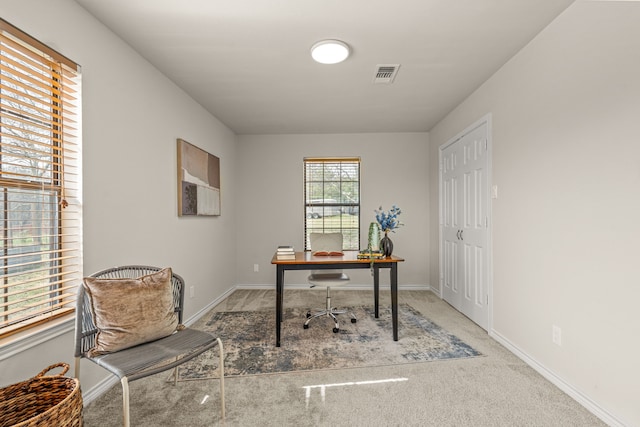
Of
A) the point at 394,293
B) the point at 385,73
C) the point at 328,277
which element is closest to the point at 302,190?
the point at 328,277

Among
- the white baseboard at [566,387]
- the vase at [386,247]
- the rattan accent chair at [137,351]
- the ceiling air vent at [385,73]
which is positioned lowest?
A: the white baseboard at [566,387]

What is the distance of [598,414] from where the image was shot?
1765mm

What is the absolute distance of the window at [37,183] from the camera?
1.52 m

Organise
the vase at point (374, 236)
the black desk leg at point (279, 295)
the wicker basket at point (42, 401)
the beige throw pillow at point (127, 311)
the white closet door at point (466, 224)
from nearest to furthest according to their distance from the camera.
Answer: the wicker basket at point (42, 401) → the beige throw pillow at point (127, 311) → the black desk leg at point (279, 295) → the vase at point (374, 236) → the white closet door at point (466, 224)

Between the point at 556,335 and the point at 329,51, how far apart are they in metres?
2.62

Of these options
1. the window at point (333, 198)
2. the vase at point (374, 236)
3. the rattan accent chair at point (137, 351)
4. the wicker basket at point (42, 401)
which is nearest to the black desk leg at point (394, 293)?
the vase at point (374, 236)

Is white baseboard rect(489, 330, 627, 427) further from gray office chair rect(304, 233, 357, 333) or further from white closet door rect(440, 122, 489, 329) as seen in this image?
gray office chair rect(304, 233, 357, 333)

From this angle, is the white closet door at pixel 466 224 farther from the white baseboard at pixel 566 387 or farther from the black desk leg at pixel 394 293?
the black desk leg at pixel 394 293

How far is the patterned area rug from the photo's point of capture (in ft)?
7.83

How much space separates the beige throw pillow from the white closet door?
2.85m

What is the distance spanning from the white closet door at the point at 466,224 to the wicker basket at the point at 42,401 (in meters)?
3.20

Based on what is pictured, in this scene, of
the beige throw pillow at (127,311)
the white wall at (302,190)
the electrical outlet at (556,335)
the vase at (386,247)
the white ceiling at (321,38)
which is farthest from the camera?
the white wall at (302,190)

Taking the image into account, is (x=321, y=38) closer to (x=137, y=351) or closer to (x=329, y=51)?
(x=329, y=51)

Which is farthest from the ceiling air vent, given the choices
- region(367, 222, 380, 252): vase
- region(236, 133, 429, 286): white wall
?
region(236, 133, 429, 286): white wall
